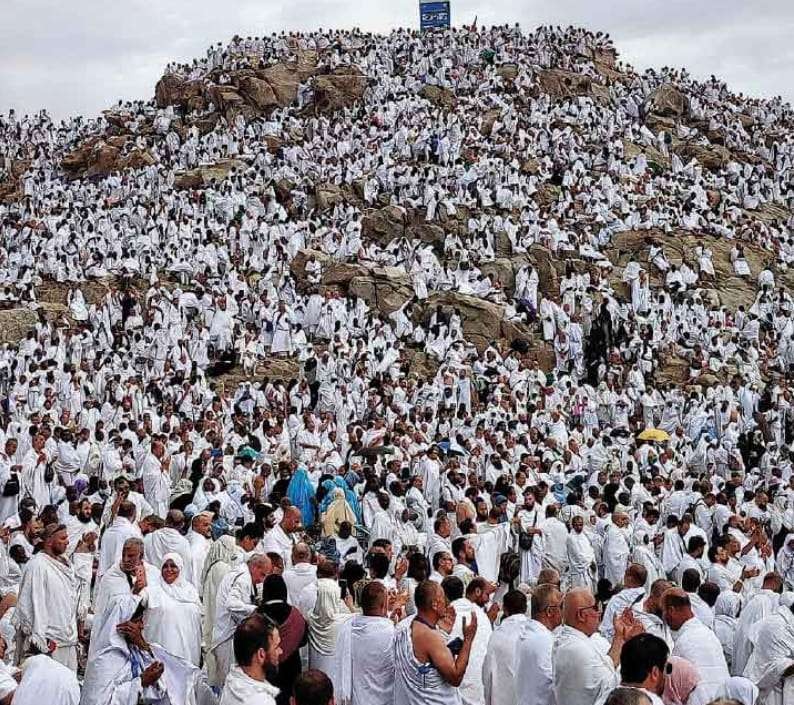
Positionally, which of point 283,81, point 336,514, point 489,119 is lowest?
point 336,514

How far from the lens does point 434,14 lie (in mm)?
48281

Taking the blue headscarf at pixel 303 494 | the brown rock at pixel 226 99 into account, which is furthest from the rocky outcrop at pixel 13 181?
the blue headscarf at pixel 303 494

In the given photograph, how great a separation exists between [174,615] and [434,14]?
44921 millimetres

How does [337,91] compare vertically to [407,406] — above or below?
above

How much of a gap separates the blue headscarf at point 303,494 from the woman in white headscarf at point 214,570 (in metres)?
5.15

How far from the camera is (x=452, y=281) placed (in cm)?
2820

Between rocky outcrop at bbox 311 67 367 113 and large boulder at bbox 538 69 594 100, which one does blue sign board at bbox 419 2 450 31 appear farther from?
large boulder at bbox 538 69 594 100

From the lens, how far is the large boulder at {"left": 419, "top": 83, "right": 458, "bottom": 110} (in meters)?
40.8

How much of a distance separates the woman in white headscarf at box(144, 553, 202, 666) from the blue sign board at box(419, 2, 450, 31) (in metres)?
44.6

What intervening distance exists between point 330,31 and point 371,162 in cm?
1601

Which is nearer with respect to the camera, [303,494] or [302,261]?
[303,494]

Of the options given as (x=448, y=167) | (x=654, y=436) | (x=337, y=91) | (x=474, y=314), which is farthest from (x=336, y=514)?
(x=337, y=91)

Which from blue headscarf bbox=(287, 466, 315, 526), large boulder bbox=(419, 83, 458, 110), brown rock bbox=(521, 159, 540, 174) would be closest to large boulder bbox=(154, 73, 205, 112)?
large boulder bbox=(419, 83, 458, 110)

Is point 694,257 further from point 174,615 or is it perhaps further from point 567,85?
point 174,615
